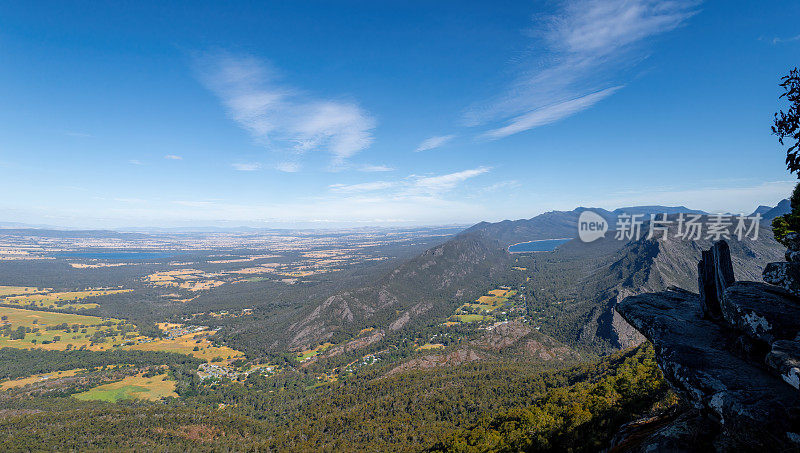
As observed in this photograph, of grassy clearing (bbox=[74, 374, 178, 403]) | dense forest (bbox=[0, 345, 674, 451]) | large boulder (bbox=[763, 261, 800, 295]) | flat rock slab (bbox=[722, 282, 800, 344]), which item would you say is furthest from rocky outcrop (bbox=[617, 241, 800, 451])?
grassy clearing (bbox=[74, 374, 178, 403])

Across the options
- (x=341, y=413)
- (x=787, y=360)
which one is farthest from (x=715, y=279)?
(x=341, y=413)

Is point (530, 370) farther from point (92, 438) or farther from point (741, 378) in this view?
point (92, 438)

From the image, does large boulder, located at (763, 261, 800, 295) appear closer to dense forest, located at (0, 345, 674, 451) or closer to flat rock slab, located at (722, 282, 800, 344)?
flat rock slab, located at (722, 282, 800, 344)

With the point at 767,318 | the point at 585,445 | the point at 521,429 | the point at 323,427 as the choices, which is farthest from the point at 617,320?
the point at 767,318

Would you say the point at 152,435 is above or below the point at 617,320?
below

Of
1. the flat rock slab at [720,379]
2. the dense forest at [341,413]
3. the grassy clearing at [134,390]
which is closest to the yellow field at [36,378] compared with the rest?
the dense forest at [341,413]
